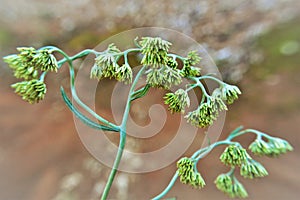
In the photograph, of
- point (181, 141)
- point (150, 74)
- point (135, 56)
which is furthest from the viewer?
point (181, 141)

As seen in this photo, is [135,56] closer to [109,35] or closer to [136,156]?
[109,35]

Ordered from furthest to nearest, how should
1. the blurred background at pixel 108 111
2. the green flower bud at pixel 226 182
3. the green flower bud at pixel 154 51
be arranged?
the blurred background at pixel 108 111 → the green flower bud at pixel 226 182 → the green flower bud at pixel 154 51

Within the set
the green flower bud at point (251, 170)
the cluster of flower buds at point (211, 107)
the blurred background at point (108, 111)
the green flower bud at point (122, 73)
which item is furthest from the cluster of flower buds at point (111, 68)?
the blurred background at point (108, 111)

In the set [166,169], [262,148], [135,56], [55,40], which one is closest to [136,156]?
[166,169]

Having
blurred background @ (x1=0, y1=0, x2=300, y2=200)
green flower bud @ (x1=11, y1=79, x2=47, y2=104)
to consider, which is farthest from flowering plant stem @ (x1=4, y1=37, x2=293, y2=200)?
blurred background @ (x1=0, y1=0, x2=300, y2=200)

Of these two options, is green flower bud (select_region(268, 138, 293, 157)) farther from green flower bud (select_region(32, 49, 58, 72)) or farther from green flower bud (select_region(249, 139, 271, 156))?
green flower bud (select_region(32, 49, 58, 72))

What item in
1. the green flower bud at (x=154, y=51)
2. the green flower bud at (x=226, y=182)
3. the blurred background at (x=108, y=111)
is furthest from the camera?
the blurred background at (x=108, y=111)

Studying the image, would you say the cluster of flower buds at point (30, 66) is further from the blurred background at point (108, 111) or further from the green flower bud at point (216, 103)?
the blurred background at point (108, 111)
